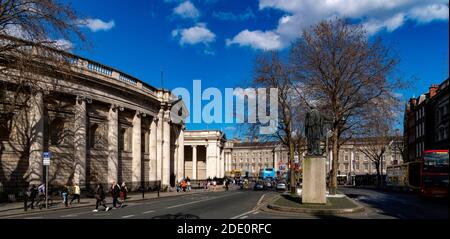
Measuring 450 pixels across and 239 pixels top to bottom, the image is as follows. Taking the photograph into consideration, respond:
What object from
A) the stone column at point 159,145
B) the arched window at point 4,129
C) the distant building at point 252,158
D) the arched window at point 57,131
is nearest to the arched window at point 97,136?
the arched window at point 57,131

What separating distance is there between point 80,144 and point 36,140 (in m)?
5.33

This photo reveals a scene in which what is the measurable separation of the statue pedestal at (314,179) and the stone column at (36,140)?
2287cm

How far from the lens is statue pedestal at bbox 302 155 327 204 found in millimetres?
20047

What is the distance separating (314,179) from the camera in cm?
2027

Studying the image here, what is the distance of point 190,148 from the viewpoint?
4412 inches

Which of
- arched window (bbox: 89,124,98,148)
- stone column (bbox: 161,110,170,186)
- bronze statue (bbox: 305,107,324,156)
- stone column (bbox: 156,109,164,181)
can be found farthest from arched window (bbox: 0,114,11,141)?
stone column (bbox: 161,110,170,186)

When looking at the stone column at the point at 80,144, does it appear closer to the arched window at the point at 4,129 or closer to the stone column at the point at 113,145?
the stone column at the point at 113,145

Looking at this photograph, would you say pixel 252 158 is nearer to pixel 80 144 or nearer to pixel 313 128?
pixel 80 144

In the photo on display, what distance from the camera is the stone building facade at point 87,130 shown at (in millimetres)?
32938

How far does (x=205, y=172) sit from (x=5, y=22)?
88209mm
